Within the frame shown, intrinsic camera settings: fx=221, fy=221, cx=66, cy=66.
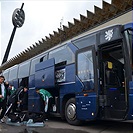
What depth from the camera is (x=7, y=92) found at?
8.63 m

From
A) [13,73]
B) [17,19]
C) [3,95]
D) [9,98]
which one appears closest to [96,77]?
[3,95]

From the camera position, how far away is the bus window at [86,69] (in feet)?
21.1

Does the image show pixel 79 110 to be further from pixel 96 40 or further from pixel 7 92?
pixel 7 92

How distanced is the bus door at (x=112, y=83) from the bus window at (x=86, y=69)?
301 mm

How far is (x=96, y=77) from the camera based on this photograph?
6246mm

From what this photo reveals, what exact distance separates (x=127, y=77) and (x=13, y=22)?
24.4 m

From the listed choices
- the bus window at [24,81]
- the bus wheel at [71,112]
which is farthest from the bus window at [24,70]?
the bus wheel at [71,112]

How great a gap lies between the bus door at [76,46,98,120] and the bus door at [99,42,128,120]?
208 mm

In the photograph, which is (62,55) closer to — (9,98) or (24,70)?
(9,98)

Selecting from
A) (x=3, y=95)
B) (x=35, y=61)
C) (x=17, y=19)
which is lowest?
(x=3, y=95)

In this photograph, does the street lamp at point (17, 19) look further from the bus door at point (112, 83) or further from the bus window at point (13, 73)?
the bus door at point (112, 83)

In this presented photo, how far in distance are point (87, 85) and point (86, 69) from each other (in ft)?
1.60

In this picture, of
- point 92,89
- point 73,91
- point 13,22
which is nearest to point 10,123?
point 73,91

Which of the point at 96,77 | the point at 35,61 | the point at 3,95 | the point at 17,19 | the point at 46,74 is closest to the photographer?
the point at 96,77
